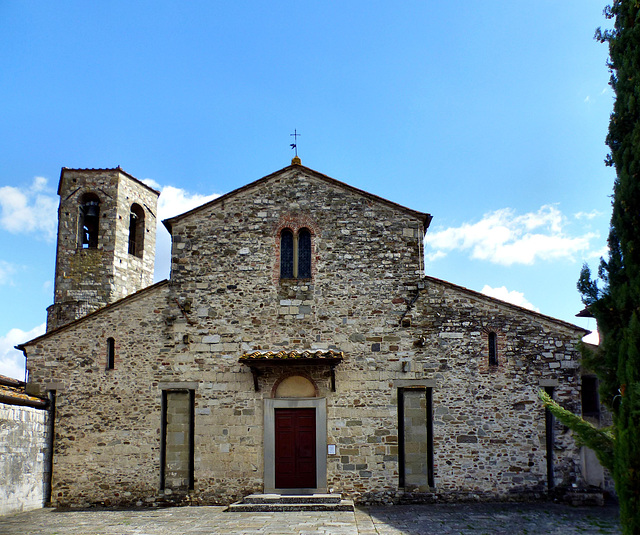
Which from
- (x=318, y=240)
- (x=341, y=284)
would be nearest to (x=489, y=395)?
(x=341, y=284)

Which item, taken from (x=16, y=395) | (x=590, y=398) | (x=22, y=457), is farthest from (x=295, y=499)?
(x=590, y=398)

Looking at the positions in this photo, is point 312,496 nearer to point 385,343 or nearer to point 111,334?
point 385,343

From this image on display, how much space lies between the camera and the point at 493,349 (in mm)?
14031

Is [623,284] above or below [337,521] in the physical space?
above

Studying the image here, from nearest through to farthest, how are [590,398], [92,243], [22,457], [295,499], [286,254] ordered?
[22,457], [295,499], [590,398], [286,254], [92,243]

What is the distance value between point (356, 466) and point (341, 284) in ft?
13.8

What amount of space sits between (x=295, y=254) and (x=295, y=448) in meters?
4.59

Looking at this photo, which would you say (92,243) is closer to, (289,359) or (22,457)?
(22,457)

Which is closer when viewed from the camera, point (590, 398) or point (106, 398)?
point (106, 398)

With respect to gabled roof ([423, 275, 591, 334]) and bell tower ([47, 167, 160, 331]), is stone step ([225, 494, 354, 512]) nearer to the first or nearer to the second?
gabled roof ([423, 275, 591, 334])

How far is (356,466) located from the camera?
13.5 metres

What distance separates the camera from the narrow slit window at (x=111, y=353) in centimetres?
1428

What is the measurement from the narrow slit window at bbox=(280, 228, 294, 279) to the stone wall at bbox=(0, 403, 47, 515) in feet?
21.3

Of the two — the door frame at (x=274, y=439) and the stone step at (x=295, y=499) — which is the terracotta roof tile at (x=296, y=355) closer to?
the door frame at (x=274, y=439)
